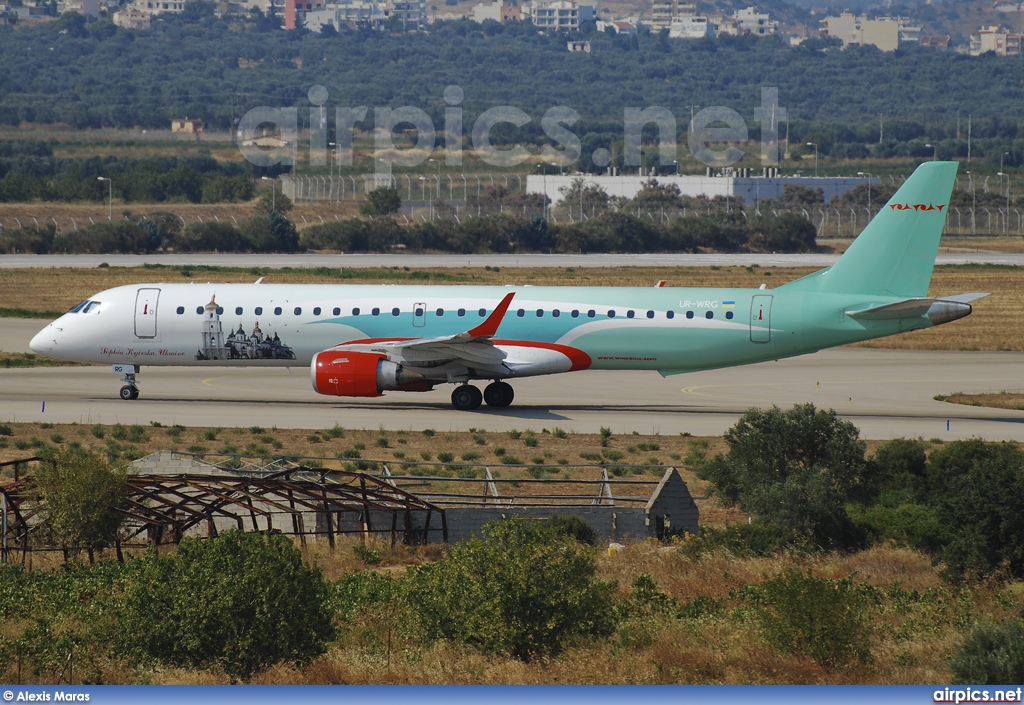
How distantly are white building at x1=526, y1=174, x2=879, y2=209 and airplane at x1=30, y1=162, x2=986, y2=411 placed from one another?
12539 centimetres

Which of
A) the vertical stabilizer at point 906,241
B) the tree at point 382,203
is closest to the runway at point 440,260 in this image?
the tree at point 382,203

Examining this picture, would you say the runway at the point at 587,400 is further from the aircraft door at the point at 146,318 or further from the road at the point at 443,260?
the road at the point at 443,260

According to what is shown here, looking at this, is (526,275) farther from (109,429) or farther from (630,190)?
(630,190)

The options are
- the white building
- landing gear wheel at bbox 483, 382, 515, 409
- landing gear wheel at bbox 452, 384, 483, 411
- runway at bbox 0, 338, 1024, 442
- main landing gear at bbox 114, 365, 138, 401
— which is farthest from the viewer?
the white building

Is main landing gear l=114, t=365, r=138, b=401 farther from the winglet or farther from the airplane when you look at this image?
the winglet

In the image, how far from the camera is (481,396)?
41.7 metres

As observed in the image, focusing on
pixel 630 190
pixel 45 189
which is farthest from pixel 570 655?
pixel 630 190

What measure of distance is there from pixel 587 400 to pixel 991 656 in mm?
29773

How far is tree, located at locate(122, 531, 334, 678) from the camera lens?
1580 cm

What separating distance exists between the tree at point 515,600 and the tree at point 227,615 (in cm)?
161

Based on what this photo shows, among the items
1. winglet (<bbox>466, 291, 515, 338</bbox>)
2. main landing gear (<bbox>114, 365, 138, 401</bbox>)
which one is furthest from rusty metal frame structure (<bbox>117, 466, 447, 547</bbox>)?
main landing gear (<bbox>114, 365, 138, 401</bbox>)

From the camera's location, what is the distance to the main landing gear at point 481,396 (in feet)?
136

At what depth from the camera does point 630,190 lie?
175125 mm

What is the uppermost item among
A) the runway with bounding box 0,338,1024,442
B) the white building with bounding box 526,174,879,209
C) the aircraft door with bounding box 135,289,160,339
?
the white building with bounding box 526,174,879,209
